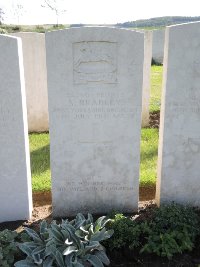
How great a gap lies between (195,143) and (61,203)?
190 centimetres

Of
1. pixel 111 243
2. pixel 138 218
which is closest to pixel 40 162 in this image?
pixel 138 218

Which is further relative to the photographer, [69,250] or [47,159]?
[47,159]

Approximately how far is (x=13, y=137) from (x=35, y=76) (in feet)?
12.4

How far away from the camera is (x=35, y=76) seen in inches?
301

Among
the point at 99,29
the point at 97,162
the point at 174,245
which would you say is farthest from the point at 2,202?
the point at 99,29

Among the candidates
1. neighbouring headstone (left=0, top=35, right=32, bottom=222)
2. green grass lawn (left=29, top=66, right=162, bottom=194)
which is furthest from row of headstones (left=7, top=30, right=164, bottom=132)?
neighbouring headstone (left=0, top=35, right=32, bottom=222)

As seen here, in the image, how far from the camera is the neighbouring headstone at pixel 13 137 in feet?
12.7

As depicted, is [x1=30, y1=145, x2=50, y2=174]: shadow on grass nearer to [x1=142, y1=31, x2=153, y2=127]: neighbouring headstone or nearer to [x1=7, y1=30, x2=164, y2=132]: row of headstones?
[x1=7, y1=30, x2=164, y2=132]: row of headstones

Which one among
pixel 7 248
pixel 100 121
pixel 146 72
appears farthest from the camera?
pixel 146 72

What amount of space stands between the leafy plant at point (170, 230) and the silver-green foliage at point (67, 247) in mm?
497

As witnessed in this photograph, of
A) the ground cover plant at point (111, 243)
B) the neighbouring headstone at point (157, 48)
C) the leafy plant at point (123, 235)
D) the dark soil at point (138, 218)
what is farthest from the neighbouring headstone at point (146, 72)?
the neighbouring headstone at point (157, 48)

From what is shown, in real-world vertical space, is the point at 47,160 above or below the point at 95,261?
above

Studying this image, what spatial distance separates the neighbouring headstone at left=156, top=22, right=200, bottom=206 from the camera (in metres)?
3.99

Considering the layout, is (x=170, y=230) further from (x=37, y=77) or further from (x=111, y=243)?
(x=37, y=77)
